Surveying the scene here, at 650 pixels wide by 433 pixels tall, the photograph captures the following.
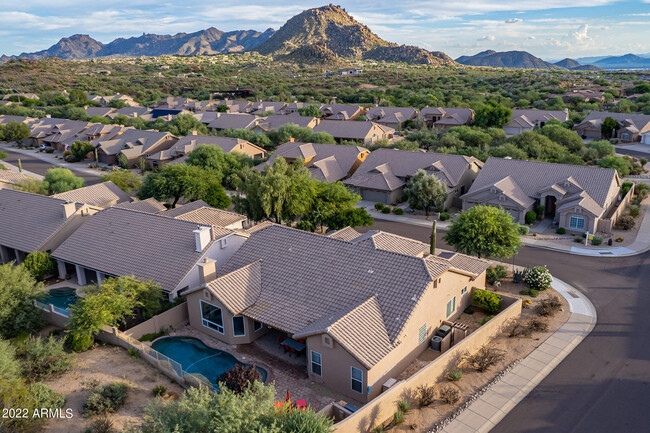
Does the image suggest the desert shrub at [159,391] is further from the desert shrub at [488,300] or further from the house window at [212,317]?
the desert shrub at [488,300]

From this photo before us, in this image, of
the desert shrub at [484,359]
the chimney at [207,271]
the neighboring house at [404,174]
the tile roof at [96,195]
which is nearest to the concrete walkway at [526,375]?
the desert shrub at [484,359]

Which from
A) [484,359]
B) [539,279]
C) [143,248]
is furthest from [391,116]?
[484,359]

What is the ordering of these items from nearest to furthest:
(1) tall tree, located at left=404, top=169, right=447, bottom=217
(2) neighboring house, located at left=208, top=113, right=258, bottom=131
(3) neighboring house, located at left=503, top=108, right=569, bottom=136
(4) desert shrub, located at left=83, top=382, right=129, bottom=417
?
(4) desert shrub, located at left=83, top=382, right=129, bottom=417, (1) tall tree, located at left=404, top=169, right=447, bottom=217, (3) neighboring house, located at left=503, top=108, right=569, bottom=136, (2) neighboring house, located at left=208, top=113, right=258, bottom=131

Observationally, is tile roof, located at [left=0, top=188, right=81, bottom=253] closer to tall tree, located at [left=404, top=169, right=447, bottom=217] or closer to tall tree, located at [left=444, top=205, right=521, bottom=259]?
tall tree, located at [left=444, top=205, right=521, bottom=259]

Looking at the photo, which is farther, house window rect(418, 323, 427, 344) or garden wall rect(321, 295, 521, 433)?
house window rect(418, 323, 427, 344)

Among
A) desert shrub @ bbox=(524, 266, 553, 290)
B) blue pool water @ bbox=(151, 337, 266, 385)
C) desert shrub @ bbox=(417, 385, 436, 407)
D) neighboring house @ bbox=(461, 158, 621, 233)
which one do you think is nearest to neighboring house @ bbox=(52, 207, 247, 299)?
blue pool water @ bbox=(151, 337, 266, 385)

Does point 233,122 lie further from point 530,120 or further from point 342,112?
point 530,120

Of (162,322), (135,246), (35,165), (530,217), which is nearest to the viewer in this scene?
(162,322)

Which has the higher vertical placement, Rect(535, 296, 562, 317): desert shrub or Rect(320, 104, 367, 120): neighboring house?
Rect(320, 104, 367, 120): neighboring house
